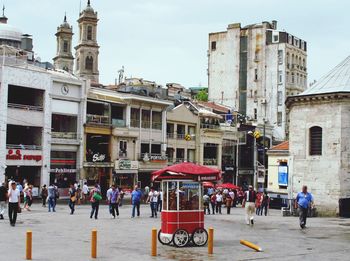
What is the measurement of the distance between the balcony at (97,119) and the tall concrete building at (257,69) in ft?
116

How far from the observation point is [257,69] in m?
87.6

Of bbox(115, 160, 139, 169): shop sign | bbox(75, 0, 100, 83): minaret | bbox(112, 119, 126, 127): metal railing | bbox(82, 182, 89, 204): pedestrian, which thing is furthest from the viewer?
bbox(75, 0, 100, 83): minaret

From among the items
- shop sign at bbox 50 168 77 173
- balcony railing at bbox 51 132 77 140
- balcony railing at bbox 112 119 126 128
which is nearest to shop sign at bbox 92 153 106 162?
shop sign at bbox 50 168 77 173

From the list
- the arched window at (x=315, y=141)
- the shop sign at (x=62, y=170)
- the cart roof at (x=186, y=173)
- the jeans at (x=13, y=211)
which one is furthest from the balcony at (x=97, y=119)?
the cart roof at (x=186, y=173)

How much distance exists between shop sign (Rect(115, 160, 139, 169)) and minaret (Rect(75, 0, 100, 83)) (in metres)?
43.9

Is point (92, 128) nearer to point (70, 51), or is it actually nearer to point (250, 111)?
point (250, 111)

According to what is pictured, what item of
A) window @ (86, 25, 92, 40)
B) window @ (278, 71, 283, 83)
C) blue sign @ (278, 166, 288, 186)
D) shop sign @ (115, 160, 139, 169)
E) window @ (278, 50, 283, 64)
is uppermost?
window @ (86, 25, 92, 40)

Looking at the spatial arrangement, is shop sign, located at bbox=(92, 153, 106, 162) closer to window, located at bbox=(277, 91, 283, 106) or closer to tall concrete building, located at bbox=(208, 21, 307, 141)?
tall concrete building, located at bbox=(208, 21, 307, 141)

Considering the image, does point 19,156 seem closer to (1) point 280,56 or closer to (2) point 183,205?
(2) point 183,205

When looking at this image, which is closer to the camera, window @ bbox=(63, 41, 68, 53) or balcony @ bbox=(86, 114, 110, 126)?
balcony @ bbox=(86, 114, 110, 126)

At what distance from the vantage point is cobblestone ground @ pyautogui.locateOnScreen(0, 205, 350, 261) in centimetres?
1702

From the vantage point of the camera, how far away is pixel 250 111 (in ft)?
292

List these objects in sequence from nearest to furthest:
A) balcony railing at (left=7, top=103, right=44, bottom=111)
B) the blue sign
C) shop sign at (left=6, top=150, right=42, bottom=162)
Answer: shop sign at (left=6, top=150, right=42, bottom=162) → balcony railing at (left=7, top=103, right=44, bottom=111) → the blue sign

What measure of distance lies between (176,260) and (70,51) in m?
91.5
